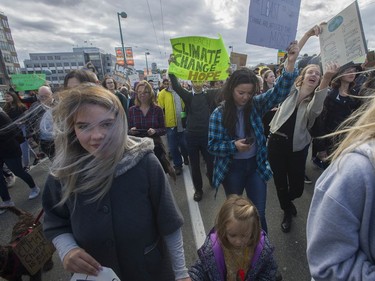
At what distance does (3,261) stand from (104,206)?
4.92ft

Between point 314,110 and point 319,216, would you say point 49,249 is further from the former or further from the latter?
point 314,110

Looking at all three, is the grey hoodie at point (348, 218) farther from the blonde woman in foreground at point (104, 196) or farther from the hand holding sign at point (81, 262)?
the hand holding sign at point (81, 262)

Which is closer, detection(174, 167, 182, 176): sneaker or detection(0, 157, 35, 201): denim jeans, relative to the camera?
detection(0, 157, 35, 201): denim jeans

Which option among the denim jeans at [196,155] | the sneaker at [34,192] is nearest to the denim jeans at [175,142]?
the denim jeans at [196,155]

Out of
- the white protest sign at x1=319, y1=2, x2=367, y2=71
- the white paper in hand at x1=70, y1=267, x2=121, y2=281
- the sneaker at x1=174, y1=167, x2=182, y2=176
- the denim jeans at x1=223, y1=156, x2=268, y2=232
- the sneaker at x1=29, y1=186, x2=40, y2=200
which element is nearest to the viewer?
the white paper in hand at x1=70, y1=267, x2=121, y2=281

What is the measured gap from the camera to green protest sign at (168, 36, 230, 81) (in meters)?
3.86

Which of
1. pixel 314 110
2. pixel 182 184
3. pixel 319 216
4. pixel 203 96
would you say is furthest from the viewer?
pixel 182 184

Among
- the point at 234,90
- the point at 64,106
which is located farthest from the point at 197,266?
the point at 234,90

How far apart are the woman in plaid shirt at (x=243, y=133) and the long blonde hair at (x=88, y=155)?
1259mm

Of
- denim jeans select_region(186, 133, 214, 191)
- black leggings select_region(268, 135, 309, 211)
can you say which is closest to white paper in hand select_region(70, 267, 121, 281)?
black leggings select_region(268, 135, 309, 211)

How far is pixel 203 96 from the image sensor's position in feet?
13.0

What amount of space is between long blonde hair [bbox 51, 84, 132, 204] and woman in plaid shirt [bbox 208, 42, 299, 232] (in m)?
1.26

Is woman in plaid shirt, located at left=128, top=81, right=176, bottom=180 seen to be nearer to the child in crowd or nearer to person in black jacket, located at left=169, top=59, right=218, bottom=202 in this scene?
person in black jacket, located at left=169, top=59, right=218, bottom=202

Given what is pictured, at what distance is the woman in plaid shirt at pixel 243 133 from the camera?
2236 mm
